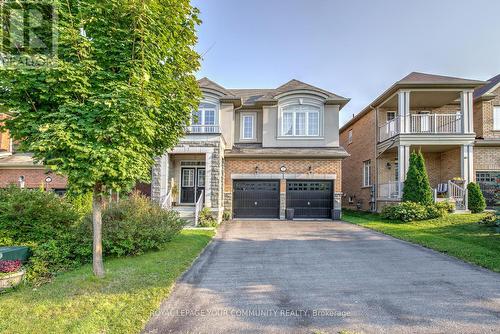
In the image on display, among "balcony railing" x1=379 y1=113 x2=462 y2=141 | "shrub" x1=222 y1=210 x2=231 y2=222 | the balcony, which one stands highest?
"balcony railing" x1=379 y1=113 x2=462 y2=141

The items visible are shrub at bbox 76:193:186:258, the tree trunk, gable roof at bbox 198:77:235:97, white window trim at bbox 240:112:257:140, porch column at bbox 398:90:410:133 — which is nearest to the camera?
the tree trunk

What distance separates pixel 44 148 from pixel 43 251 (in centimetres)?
369

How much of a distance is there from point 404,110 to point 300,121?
5396mm

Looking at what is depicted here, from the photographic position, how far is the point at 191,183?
A: 16.1 m

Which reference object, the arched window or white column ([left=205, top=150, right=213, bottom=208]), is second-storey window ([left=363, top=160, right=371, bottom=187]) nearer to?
the arched window

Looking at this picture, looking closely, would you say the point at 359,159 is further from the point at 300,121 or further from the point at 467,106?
the point at 467,106

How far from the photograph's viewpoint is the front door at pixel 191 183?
52.3 ft

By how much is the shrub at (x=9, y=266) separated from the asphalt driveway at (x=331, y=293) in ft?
11.7

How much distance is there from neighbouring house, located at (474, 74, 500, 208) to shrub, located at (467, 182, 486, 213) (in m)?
2.90

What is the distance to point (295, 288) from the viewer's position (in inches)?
210

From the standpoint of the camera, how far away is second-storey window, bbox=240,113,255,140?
1706 centimetres

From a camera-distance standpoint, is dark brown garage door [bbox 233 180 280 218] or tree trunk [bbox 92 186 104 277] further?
dark brown garage door [bbox 233 180 280 218]

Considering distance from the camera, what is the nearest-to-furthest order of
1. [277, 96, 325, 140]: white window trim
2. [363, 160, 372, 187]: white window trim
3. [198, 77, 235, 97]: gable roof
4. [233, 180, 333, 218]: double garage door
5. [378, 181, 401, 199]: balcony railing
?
[378, 181, 401, 199]: balcony railing
[198, 77, 235, 97]: gable roof
[233, 180, 333, 218]: double garage door
[277, 96, 325, 140]: white window trim
[363, 160, 372, 187]: white window trim

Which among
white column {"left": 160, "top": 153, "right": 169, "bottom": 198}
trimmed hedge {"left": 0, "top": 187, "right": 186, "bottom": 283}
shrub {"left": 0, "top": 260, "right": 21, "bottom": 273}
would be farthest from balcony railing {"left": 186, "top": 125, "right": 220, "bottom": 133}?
shrub {"left": 0, "top": 260, "right": 21, "bottom": 273}
